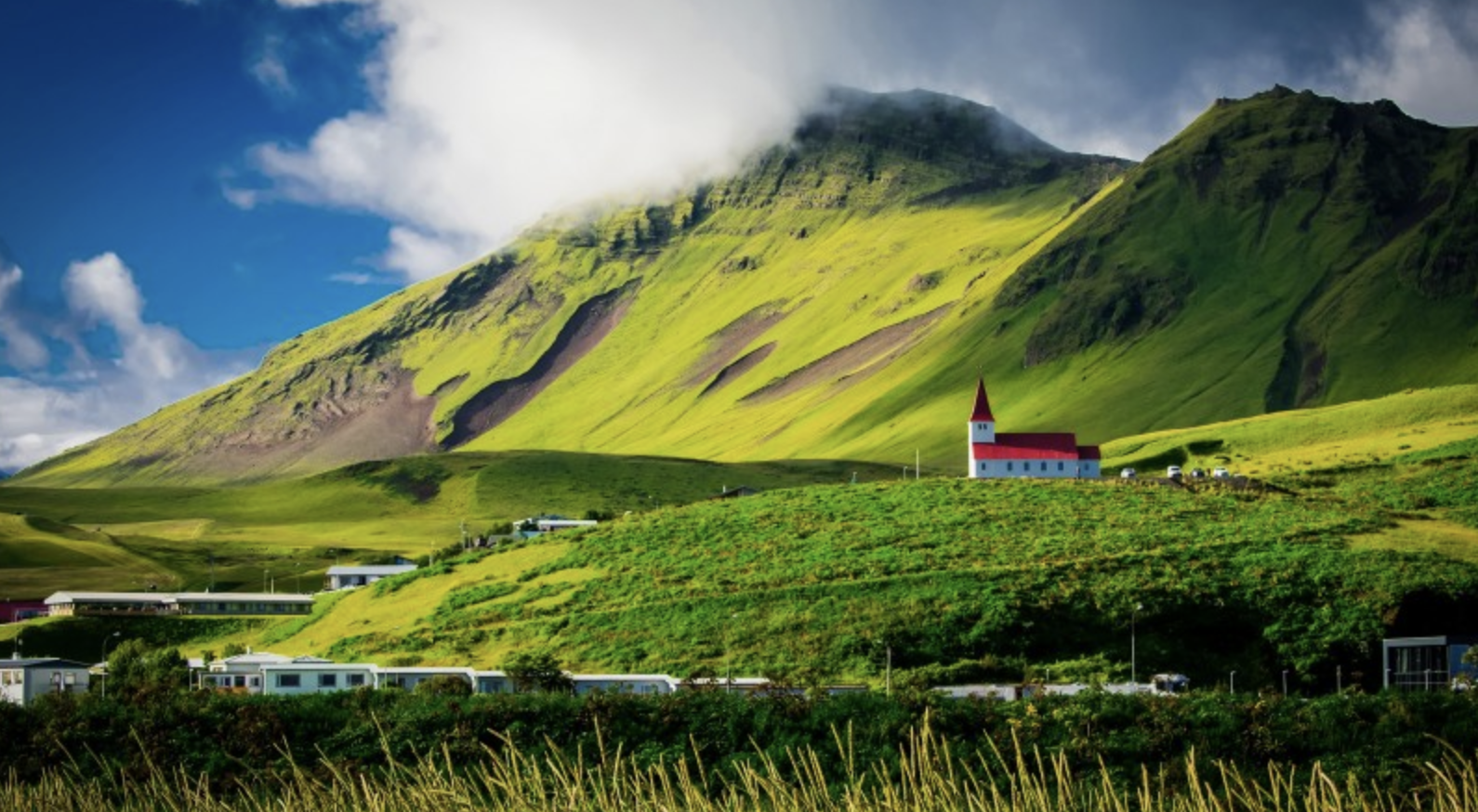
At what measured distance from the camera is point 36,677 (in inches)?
3248

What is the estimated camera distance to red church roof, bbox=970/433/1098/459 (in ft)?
485

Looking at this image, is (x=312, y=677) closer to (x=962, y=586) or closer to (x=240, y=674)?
(x=240, y=674)

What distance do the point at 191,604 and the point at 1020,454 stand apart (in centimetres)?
6962

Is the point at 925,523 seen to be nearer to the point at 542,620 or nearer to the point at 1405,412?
the point at 542,620

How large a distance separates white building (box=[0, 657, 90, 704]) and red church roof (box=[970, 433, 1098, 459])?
8321 centimetres

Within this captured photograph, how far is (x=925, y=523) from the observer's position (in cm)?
10500

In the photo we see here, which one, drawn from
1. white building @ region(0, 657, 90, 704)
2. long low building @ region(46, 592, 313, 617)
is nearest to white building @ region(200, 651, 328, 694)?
white building @ region(0, 657, 90, 704)

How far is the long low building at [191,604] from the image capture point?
127750 mm

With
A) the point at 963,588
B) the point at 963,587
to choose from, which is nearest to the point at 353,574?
the point at 963,587

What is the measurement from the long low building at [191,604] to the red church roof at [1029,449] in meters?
58.0

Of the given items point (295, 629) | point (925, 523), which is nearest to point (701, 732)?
point (925, 523)

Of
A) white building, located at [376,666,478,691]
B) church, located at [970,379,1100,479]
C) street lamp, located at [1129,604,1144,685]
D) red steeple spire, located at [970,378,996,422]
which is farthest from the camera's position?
red steeple spire, located at [970,378,996,422]

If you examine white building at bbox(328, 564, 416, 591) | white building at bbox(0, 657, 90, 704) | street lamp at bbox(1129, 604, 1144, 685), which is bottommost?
white building at bbox(0, 657, 90, 704)

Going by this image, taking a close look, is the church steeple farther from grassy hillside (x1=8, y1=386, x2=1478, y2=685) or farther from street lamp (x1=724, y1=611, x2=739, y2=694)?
street lamp (x1=724, y1=611, x2=739, y2=694)
